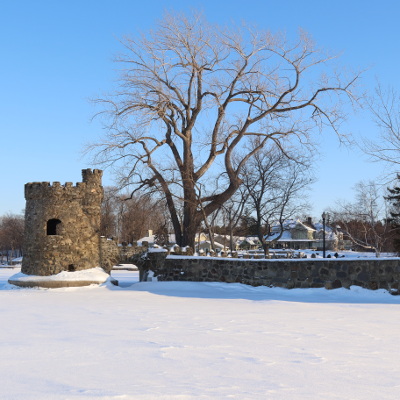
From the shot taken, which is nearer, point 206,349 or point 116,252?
point 206,349

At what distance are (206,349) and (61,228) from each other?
16.1m

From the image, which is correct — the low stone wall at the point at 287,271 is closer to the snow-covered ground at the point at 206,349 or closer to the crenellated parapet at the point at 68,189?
the snow-covered ground at the point at 206,349

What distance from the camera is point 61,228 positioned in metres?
23.6

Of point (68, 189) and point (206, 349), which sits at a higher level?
point (68, 189)

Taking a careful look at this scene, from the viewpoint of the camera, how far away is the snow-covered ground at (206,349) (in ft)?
20.7

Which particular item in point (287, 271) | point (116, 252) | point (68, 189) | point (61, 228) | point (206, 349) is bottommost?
point (206, 349)

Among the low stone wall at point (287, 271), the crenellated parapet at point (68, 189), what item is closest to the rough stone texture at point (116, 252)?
the crenellated parapet at point (68, 189)

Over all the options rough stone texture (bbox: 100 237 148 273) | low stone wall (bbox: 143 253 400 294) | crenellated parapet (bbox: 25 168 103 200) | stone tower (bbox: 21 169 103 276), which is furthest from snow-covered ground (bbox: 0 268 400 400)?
rough stone texture (bbox: 100 237 148 273)

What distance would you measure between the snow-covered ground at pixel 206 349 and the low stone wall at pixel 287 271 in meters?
0.44

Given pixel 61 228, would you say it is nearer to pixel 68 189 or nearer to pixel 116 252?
pixel 68 189

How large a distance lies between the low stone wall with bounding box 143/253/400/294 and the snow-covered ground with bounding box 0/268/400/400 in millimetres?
436

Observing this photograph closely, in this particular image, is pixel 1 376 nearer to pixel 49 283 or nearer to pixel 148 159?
pixel 49 283

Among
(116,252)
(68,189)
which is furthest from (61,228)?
(116,252)

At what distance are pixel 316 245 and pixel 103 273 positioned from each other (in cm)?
7332
